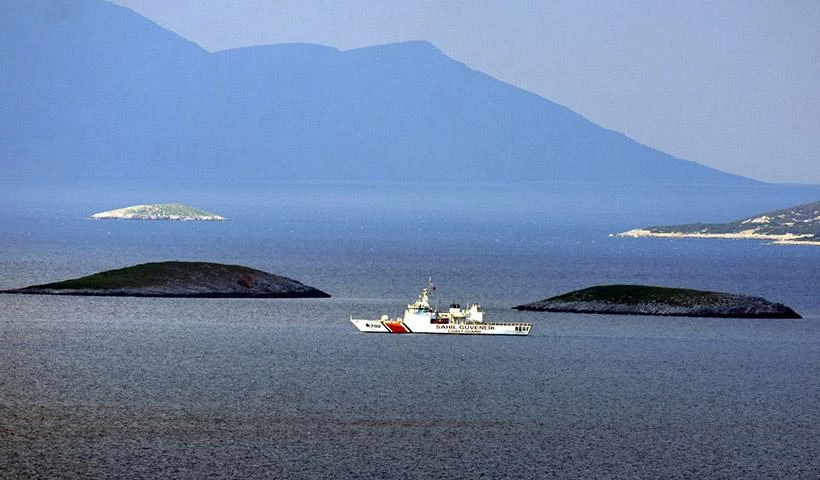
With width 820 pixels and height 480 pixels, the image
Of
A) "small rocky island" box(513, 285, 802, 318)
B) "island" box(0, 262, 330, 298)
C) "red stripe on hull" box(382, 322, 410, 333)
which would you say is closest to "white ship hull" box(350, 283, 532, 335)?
"red stripe on hull" box(382, 322, 410, 333)

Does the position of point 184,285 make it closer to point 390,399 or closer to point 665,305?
point 665,305

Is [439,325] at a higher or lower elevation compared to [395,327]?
higher

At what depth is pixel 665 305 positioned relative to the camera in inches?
6708

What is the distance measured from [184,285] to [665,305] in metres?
56.7

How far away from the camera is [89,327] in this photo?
136625 millimetres

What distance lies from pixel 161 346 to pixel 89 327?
714 inches

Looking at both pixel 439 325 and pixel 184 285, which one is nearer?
pixel 439 325

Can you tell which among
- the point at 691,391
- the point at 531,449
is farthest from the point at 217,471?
the point at 691,391

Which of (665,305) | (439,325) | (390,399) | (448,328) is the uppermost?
(665,305)

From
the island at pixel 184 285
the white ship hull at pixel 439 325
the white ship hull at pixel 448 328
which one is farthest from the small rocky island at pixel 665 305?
the island at pixel 184 285

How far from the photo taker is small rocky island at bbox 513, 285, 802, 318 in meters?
168

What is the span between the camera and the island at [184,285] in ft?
578

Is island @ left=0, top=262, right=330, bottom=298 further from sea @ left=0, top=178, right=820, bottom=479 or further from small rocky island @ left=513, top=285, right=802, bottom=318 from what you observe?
small rocky island @ left=513, top=285, right=802, bottom=318

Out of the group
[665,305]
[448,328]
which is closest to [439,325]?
[448,328]
